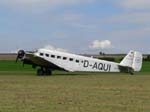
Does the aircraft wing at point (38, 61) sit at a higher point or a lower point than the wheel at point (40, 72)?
higher

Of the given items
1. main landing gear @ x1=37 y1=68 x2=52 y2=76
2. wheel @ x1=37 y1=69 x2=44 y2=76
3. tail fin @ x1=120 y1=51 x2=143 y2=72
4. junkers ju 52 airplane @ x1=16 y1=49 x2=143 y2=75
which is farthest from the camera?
tail fin @ x1=120 y1=51 x2=143 y2=72

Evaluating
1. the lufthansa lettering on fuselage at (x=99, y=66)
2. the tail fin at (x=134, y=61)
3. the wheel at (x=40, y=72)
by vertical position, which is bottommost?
the wheel at (x=40, y=72)

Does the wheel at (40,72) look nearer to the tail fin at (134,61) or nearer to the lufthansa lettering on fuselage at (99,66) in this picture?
the lufthansa lettering on fuselage at (99,66)

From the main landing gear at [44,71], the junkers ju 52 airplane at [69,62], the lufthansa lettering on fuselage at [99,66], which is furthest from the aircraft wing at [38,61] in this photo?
the lufthansa lettering on fuselage at [99,66]

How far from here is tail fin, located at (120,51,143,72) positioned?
162 feet

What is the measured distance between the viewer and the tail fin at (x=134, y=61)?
49469 mm

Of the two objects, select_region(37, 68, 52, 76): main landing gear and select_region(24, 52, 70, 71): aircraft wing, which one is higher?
select_region(24, 52, 70, 71): aircraft wing

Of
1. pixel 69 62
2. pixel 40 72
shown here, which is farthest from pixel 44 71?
pixel 69 62

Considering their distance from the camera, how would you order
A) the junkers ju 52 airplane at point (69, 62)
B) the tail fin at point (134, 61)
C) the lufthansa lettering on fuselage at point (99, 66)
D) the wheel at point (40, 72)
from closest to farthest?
the wheel at point (40, 72) → the junkers ju 52 airplane at point (69, 62) → the lufthansa lettering on fuselage at point (99, 66) → the tail fin at point (134, 61)

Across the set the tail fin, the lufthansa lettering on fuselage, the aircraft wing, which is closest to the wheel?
the aircraft wing

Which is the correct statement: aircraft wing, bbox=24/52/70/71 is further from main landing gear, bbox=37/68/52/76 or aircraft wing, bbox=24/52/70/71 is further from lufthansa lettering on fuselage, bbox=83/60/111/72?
lufthansa lettering on fuselage, bbox=83/60/111/72

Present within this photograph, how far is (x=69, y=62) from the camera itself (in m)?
48.6

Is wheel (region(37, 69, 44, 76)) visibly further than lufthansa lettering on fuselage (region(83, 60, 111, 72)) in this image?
No
